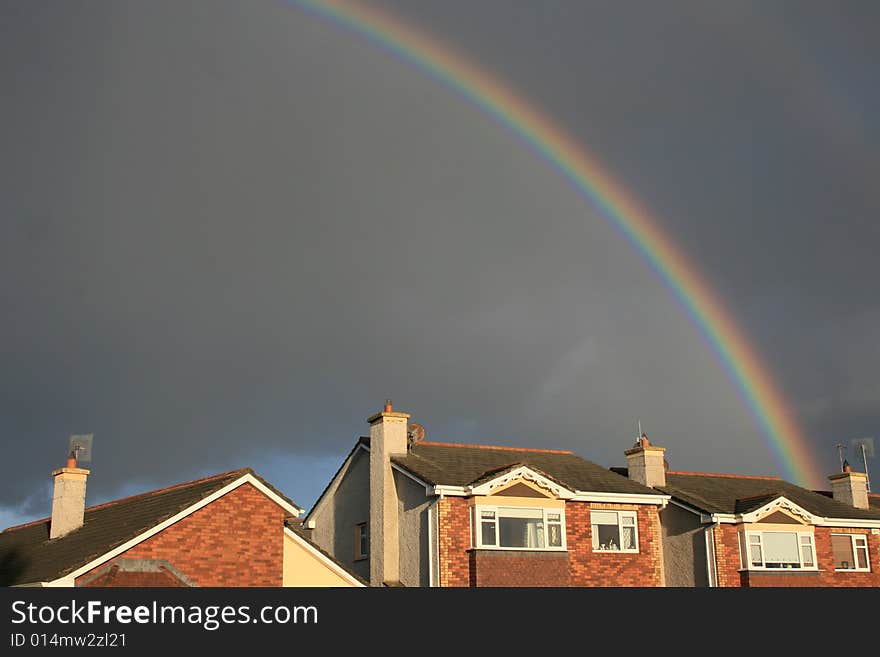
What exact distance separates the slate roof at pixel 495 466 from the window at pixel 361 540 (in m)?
3.62

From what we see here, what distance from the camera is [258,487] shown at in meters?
28.9

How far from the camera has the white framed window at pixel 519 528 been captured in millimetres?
33656

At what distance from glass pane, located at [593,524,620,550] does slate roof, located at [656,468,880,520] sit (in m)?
4.18

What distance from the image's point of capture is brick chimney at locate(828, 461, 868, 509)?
47.1 m

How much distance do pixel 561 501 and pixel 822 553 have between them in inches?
515

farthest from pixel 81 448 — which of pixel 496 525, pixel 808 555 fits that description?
pixel 808 555

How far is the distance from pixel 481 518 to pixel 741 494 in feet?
51.4

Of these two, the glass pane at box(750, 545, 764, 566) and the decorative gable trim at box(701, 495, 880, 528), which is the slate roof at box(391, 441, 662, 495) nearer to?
the decorative gable trim at box(701, 495, 880, 528)

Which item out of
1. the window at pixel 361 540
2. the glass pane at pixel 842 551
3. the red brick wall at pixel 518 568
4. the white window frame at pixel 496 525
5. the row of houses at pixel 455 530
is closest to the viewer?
the row of houses at pixel 455 530

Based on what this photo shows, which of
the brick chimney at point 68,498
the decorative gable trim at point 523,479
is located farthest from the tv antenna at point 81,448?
the decorative gable trim at point 523,479

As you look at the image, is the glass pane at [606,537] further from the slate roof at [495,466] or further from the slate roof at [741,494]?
the slate roof at [741,494]

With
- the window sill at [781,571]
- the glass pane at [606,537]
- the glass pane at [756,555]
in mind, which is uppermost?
the glass pane at [606,537]
